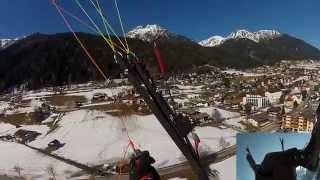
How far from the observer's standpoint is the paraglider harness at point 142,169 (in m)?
1.61

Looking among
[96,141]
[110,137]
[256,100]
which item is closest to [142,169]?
[256,100]

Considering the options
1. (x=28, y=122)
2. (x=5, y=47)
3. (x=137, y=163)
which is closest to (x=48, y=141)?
(x=28, y=122)

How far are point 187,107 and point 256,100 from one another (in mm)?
1131

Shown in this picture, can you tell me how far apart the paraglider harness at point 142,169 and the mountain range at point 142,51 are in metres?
1.48

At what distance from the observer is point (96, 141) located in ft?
25.8

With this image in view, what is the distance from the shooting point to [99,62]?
4914 millimetres

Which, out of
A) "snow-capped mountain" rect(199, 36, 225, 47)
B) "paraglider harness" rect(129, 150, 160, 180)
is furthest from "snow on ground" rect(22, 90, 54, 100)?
"paraglider harness" rect(129, 150, 160, 180)

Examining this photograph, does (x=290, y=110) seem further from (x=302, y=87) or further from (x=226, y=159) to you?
(x=226, y=159)

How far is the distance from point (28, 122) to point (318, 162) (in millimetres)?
7320

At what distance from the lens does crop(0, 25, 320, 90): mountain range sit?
486cm

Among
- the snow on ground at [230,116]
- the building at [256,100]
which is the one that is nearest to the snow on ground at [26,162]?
the snow on ground at [230,116]

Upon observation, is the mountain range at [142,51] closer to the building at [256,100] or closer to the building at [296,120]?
the building at [256,100]

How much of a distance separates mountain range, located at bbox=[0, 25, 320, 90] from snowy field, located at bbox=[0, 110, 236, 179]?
2.48ft

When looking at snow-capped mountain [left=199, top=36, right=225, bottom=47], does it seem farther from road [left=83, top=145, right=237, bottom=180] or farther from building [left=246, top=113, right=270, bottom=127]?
road [left=83, top=145, right=237, bottom=180]
